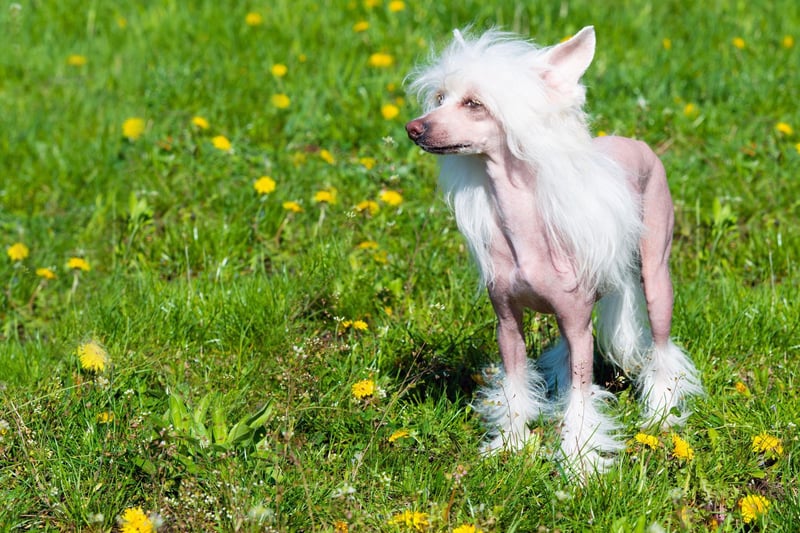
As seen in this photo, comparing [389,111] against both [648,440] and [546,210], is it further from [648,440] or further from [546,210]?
[648,440]

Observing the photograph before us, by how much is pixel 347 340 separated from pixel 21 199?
215 cm

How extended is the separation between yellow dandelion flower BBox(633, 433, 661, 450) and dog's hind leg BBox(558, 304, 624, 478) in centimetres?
7

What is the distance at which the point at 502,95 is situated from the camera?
9.15 ft

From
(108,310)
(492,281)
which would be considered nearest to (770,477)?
(492,281)

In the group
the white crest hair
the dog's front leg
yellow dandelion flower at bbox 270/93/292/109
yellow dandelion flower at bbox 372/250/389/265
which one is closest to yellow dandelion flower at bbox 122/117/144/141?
yellow dandelion flower at bbox 270/93/292/109

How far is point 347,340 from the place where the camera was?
13.1ft

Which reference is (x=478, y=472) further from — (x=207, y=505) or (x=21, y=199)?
(x=21, y=199)

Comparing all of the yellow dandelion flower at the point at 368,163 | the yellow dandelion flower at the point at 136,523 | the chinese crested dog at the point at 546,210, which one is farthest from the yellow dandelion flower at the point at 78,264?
the chinese crested dog at the point at 546,210

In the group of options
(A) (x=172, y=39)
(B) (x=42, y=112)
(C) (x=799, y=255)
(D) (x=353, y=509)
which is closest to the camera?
(D) (x=353, y=509)

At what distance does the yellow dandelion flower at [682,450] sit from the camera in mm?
3160

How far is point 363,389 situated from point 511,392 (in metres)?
0.50

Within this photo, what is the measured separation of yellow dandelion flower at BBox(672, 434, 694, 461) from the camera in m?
3.16

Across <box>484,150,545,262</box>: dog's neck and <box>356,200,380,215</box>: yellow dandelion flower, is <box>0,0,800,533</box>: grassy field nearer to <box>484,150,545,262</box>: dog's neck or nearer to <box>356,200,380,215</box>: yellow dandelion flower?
<box>356,200,380,215</box>: yellow dandelion flower

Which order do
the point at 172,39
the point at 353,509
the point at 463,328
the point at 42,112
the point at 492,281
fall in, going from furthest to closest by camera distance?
the point at 172,39 < the point at 42,112 < the point at 463,328 < the point at 492,281 < the point at 353,509
